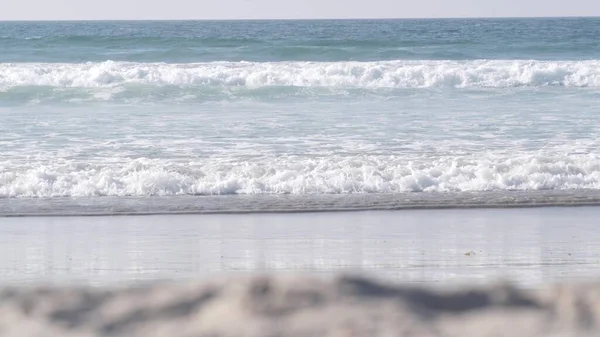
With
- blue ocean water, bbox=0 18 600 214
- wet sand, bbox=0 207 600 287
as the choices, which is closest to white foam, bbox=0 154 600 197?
blue ocean water, bbox=0 18 600 214

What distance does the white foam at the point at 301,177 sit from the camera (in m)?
8.77

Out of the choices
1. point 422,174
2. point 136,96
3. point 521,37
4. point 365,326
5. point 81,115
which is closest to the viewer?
point 365,326

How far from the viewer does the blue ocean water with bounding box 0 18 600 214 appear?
28.4 feet

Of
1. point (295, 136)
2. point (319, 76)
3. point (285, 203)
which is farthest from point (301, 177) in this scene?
point (319, 76)

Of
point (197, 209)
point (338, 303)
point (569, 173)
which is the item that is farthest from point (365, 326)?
point (569, 173)

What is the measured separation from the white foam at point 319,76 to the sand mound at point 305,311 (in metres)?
18.3

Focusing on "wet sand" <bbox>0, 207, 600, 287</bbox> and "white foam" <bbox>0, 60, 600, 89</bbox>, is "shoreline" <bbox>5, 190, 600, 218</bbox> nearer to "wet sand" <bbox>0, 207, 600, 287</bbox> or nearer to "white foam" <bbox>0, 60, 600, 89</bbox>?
"wet sand" <bbox>0, 207, 600, 287</bbox>

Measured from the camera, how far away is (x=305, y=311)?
2.10 metres

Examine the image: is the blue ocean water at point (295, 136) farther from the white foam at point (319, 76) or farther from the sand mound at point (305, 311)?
the sand mound at point (305, 311)

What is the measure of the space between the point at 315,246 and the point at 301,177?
106 inches

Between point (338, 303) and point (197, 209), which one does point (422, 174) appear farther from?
point (338, 303)

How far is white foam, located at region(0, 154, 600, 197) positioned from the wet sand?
113 centimetres

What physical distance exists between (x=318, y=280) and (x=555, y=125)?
1133 cm

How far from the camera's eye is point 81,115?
15.2m
